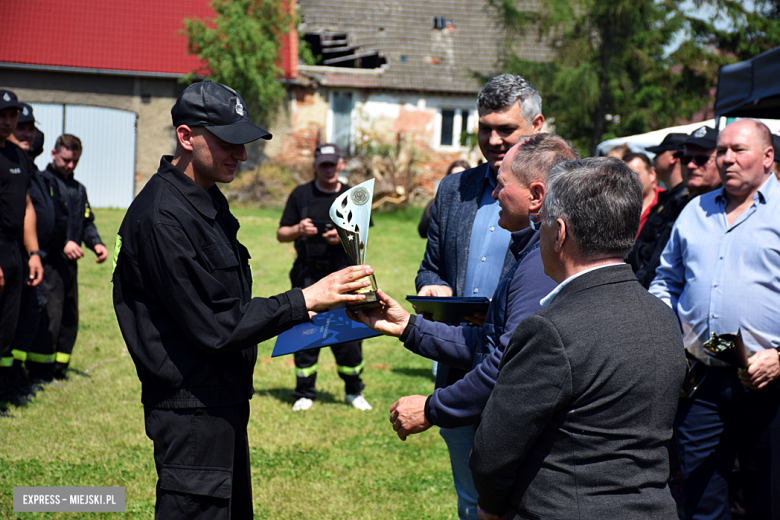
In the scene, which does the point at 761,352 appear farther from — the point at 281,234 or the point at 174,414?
the point at 281,234

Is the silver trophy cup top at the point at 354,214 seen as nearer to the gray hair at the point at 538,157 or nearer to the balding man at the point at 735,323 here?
the gray hair at the point at 538,157

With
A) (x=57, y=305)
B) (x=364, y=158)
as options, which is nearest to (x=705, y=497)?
(x=57, y=305)

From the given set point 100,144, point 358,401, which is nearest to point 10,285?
point 358,401

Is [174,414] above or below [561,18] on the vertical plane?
below

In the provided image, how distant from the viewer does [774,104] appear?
6.53m

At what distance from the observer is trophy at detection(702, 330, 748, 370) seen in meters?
3.45

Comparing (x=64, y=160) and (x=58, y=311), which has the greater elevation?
(x=64, y=160)

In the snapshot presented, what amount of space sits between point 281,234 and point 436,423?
185 inches

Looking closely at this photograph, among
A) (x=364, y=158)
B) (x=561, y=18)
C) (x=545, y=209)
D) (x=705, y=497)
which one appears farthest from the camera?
(x=364, y=158)

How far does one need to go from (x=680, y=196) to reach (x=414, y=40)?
964 inches

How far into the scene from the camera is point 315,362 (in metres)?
6.71

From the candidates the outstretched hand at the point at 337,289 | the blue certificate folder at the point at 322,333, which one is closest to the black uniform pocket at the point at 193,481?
the blue certificate folder at the point at 322,333

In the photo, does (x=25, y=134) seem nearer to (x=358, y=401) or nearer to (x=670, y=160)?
(x=358, y=401)

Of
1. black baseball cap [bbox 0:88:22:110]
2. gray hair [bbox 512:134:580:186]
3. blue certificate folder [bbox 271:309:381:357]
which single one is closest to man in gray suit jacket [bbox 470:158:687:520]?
gray hair [bbox 512:134:580:186]
